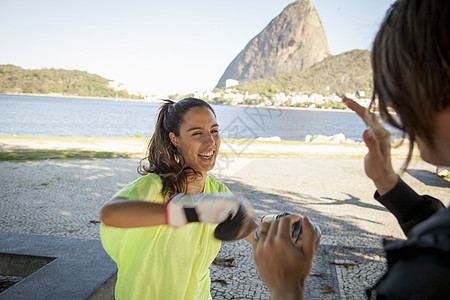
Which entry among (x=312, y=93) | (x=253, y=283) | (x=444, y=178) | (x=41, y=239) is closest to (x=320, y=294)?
(x=253, y=283)

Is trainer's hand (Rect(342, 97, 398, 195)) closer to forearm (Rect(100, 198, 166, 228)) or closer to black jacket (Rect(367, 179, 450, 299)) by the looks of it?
black jacket (Rect(367, 179, 450, 299))

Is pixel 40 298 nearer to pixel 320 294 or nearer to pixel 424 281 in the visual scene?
pixel 320 294

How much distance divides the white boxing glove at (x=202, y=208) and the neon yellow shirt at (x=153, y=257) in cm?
43

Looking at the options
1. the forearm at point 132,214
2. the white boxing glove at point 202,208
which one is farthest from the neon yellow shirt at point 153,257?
the white boxing glove at point 202,208

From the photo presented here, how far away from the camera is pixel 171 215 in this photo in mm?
1581

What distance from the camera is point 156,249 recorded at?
205 cm

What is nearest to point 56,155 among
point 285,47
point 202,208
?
point 202,208

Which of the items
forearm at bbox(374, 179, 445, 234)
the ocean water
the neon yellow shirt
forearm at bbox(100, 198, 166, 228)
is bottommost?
the ocean water

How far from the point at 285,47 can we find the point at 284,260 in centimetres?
16142

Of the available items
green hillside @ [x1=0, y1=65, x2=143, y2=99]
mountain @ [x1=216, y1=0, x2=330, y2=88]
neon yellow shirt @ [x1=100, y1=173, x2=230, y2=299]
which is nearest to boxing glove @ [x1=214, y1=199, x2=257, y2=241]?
neon yellow shirt @ [x1=100, y1=173, x2=230, y2=299]

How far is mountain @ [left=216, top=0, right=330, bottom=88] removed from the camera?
140 m

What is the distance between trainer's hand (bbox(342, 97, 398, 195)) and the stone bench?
257 centimetres

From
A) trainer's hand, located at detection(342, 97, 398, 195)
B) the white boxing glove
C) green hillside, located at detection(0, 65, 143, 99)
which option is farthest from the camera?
green hillside, located at detection(0, 65, 143, 99)

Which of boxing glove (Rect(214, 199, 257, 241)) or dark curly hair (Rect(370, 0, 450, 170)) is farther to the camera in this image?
boxing glove (Rect(214, 199, 257, 241))
